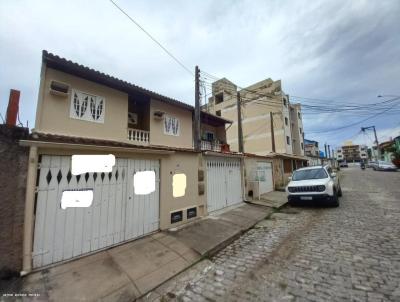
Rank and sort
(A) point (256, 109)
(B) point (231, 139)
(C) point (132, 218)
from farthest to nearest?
(B) point (231, 139) → (A) point (256, 109) → (C) point (132, 218)

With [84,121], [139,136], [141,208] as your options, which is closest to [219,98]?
[139,136]

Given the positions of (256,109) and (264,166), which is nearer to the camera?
(264,166)

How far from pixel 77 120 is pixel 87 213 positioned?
16.5 feet

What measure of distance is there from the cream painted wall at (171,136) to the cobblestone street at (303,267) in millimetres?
6866

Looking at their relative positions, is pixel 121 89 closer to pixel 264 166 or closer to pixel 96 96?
pixel 96 96

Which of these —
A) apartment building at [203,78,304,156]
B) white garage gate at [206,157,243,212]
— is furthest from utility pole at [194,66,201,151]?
apartment building at [203,78,304,156]

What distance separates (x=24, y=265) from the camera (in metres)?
3.49

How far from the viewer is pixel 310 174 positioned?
938 cm

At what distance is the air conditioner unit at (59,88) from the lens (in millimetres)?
7143

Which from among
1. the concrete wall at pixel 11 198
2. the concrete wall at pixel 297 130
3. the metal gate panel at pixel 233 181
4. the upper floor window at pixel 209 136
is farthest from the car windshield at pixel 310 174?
the concrete wall at pixel 297 130

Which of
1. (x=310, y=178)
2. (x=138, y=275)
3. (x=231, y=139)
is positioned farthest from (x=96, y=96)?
(x=231, y=139)

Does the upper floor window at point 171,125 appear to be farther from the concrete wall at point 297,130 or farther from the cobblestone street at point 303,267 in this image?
the concrete wall at point 297,130

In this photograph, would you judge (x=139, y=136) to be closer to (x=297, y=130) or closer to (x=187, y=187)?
(x=187, y=187)

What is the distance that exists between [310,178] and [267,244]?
18.5 feet
